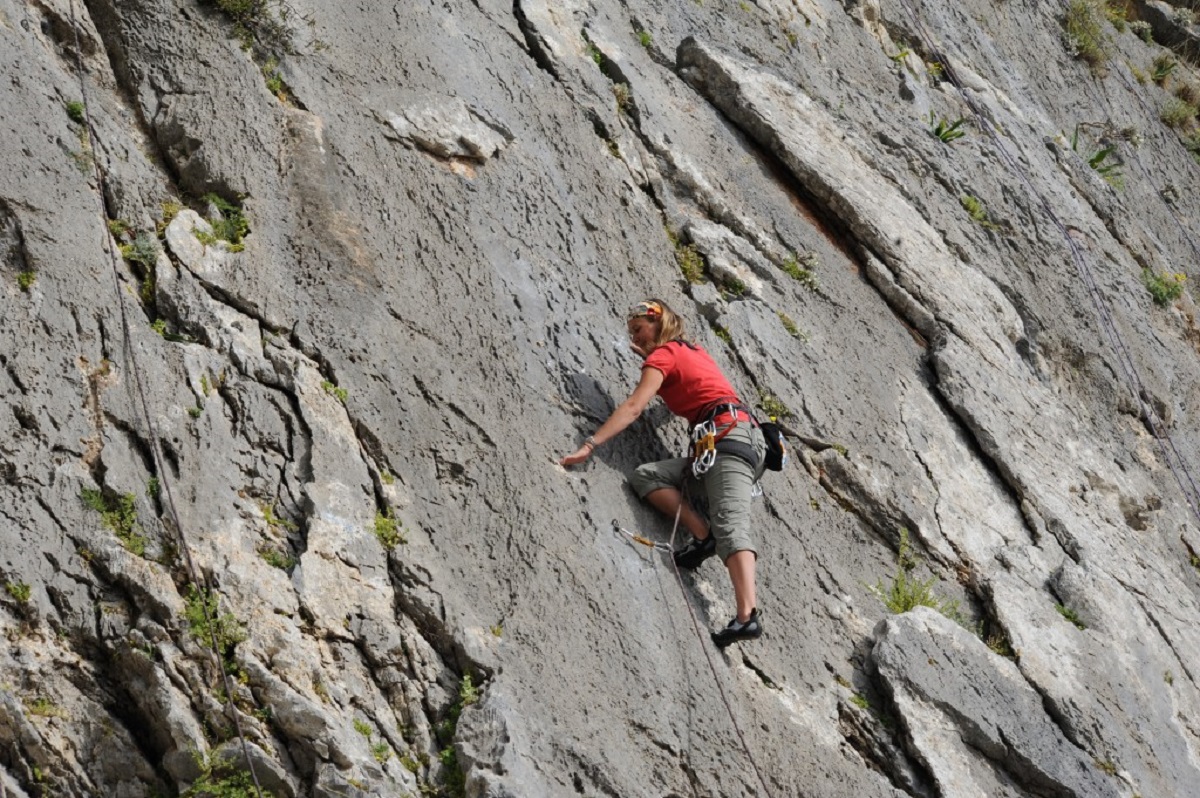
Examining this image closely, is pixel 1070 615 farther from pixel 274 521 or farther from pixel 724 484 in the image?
pixel 274 521

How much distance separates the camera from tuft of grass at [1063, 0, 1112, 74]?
17812mm

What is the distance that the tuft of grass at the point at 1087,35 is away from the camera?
17812mm

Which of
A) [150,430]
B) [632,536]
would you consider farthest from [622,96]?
[150,430]

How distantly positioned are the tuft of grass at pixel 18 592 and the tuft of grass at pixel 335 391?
208 centimetres

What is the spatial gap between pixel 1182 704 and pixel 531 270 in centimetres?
566

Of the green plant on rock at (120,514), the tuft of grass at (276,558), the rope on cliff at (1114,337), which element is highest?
the rope on cliff at (1114,337)

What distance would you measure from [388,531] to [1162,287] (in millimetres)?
10618

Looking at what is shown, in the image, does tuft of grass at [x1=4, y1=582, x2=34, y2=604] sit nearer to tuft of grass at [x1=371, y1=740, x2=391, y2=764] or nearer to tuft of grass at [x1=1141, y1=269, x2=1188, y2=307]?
tuft of grass at [x1=371, y1=740, x2=391, y2=764]

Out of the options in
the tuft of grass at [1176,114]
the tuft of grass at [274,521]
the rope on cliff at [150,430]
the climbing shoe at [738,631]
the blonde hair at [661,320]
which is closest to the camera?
the rope on cliff at [150,430]

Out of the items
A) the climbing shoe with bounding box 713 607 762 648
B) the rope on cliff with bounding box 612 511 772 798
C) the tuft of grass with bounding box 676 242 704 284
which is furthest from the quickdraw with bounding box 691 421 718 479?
the tuft of grass with bounding box 676 242 704 284

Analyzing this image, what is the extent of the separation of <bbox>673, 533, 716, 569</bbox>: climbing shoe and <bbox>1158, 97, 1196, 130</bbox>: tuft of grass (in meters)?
13.3

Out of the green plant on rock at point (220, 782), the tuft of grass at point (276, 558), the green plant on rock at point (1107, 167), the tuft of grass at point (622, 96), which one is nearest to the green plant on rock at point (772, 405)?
the tuft of grass at point (622, 96)

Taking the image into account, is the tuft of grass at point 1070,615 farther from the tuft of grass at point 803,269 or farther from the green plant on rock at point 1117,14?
the green plant on rock at point 1117,14

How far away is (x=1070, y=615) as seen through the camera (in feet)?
30.9
